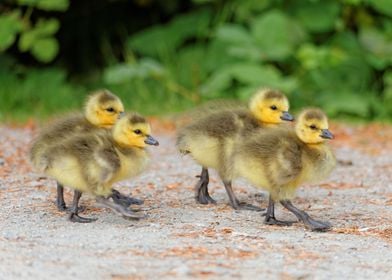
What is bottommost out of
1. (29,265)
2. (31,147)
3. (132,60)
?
(29,265)

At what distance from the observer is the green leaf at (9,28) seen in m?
9.46

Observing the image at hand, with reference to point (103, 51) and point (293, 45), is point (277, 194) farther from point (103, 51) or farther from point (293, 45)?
point (103, 51)

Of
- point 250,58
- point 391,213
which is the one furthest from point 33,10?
point 391,213

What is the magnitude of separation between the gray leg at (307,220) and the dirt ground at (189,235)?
0.05m

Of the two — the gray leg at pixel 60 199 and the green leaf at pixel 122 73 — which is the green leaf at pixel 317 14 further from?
the gray leg at pixel 60 199

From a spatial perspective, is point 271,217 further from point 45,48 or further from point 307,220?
point 45,48

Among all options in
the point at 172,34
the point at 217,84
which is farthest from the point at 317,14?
the point at 172,34

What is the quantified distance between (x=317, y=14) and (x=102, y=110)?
15.2ft

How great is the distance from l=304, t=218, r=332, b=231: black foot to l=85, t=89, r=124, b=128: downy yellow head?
1.30 meters

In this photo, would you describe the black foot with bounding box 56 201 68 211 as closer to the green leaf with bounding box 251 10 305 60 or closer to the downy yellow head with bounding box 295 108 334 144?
the downy yellow head with bounding box 295 108 334 144

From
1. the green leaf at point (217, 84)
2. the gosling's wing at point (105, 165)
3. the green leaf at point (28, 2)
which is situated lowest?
the gosling's wing at point (105, 165)

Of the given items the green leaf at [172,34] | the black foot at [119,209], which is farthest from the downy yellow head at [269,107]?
the green leaf at [172,34]

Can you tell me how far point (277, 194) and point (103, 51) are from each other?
6278mm

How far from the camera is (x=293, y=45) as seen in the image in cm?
984
